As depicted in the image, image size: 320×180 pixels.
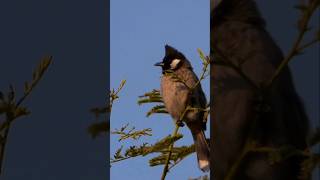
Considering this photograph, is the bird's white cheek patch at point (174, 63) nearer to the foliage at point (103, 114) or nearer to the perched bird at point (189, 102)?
the perched bird at point (189, 102)

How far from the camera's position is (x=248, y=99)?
1.56 feet

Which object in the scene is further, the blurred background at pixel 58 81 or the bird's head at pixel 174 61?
the bird's head at pixel 174 61

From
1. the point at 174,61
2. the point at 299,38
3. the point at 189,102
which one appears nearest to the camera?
the point at 299,38

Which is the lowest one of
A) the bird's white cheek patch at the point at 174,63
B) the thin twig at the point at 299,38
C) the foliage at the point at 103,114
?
the foliage at the point at 103,114

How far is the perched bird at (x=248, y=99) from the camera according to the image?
467 millimetres

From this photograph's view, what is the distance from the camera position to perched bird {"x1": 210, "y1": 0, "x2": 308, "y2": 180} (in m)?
0.47

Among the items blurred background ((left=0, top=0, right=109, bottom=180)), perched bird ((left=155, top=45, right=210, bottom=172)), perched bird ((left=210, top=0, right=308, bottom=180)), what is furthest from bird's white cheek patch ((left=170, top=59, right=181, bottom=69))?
perched bird ((left=210, top=0, right=308, bottom=180))

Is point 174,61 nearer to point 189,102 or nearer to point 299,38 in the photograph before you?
point 189,102

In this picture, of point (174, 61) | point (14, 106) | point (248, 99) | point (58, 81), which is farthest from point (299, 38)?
point (174, 61)

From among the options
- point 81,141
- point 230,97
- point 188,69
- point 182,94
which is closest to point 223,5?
point 230,97

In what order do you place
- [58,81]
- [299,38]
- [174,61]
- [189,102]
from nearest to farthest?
[299,38] → [58,81] → [189,102] → [174,61]

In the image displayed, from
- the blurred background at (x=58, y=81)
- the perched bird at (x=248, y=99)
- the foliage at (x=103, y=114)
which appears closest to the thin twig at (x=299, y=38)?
the perched bird at (x=248, y=99)

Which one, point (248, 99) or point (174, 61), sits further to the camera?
point (174, 61)

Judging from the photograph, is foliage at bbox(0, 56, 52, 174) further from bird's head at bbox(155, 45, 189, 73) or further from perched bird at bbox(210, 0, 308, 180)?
bird's head at bbox(155, 45, 189, 73)
